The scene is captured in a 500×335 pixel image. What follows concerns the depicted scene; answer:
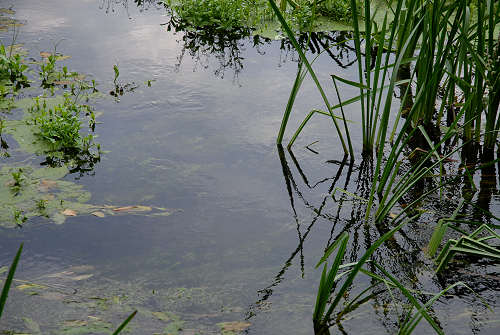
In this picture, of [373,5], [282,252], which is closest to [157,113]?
[282,252]

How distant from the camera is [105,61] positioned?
386cm

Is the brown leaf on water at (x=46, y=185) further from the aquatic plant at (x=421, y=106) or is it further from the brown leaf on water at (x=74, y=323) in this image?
the aquatic plant at (x=421, y=106)

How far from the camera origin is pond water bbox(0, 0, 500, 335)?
1.77m

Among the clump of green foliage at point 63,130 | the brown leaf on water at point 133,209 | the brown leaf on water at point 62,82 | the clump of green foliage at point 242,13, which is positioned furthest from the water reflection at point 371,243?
the clump of green foliage at point 242,13

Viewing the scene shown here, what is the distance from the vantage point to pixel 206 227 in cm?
226

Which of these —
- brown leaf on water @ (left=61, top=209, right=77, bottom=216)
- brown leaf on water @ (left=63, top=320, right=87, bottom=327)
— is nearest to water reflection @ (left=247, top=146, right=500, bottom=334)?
brown leaf on water @ (left=63, top=320, right=87, bottom=327)

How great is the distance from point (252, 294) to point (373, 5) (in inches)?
145

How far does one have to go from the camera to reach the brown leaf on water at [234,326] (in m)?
1.72

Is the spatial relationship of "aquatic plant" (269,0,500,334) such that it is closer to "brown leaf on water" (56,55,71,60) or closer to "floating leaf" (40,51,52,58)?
"brown leaf on water" (56,55,71,60)

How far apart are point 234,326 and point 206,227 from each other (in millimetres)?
605

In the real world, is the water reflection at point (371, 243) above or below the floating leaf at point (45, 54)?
below

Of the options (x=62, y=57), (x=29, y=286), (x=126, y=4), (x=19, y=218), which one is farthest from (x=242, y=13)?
(x=29, y=286)

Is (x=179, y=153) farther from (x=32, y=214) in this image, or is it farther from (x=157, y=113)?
(x=32, y=214)

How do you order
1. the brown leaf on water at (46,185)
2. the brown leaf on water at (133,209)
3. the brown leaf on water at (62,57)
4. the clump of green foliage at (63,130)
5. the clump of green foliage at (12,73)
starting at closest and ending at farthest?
1. the brown leaf on water at (133,209)
2. the brown leaf on water at (46,185)
3. the clump of green foliage at (63,130)
4. the clump of green foliage at (12,73)
5. the brown leaf on water at (62,57)
